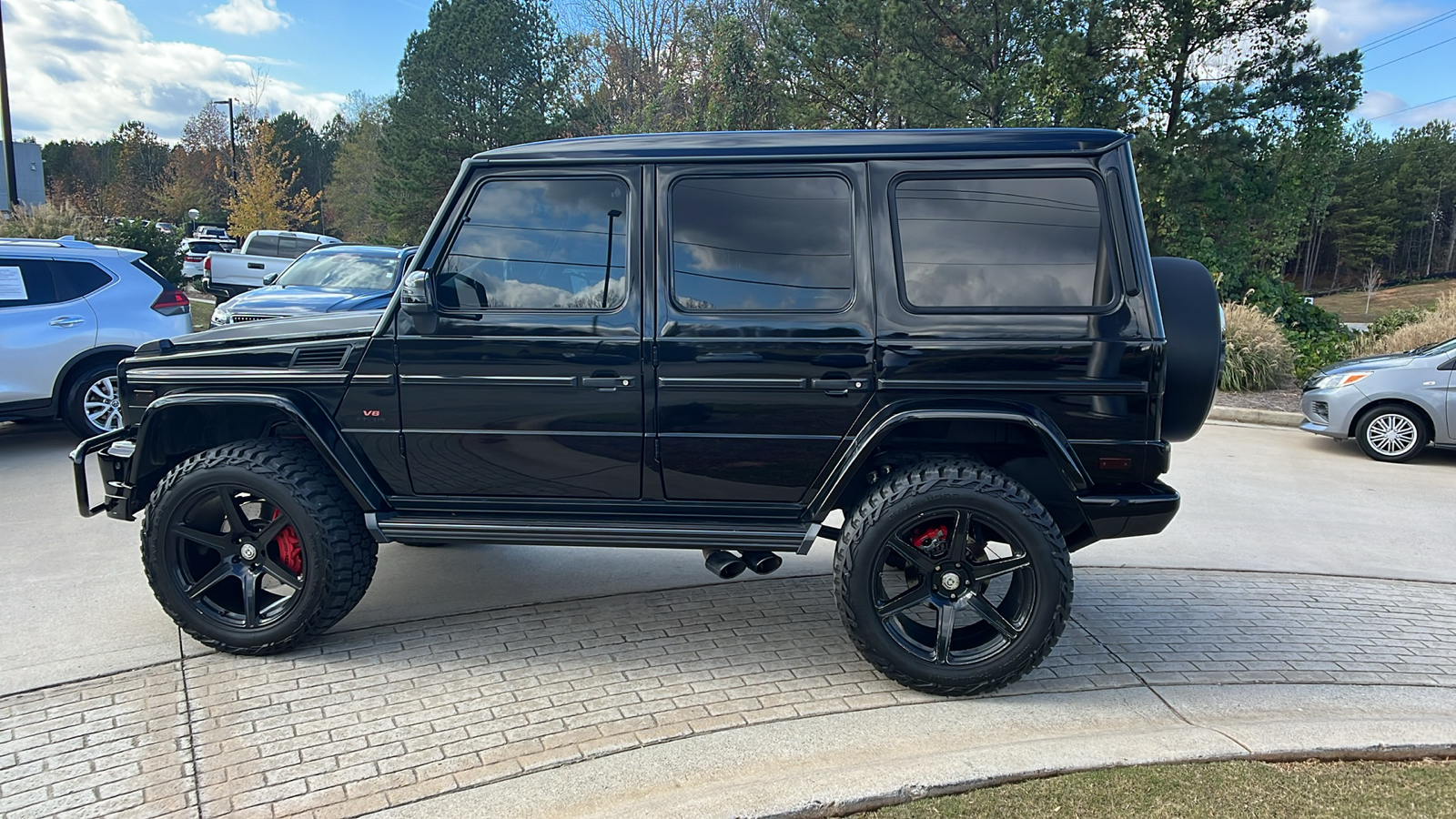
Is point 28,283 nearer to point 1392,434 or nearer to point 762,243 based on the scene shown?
point 762,243

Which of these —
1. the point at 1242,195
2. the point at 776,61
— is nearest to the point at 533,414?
the point at 1242,195

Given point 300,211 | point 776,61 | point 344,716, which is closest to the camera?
point 344,716

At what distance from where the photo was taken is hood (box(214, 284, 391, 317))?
10414 millimetres

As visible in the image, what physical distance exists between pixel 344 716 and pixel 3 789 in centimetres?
107

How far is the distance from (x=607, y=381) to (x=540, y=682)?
131 cm

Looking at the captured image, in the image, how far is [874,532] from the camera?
12.1ft

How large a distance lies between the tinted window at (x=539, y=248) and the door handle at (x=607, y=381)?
0.30 m

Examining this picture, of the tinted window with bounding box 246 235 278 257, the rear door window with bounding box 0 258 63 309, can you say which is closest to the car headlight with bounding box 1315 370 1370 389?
the rear door window with bounding box 0 258 63 309

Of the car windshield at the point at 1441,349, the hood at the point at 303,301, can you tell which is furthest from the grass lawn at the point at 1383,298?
the hood at the point at 303,301

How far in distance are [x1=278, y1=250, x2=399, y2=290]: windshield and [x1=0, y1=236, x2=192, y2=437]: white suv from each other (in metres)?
3.16

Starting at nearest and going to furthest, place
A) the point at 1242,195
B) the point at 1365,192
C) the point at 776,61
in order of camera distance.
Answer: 1. the point at 1242,195
2. the point at 776,61
3. the point at 1365,192

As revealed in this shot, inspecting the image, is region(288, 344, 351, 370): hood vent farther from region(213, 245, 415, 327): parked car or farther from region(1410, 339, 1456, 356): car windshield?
region(1410, 339, 1456, 356): car windshield

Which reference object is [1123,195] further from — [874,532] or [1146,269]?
[874,532]

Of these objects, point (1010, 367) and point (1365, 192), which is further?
point (1365, 192)
